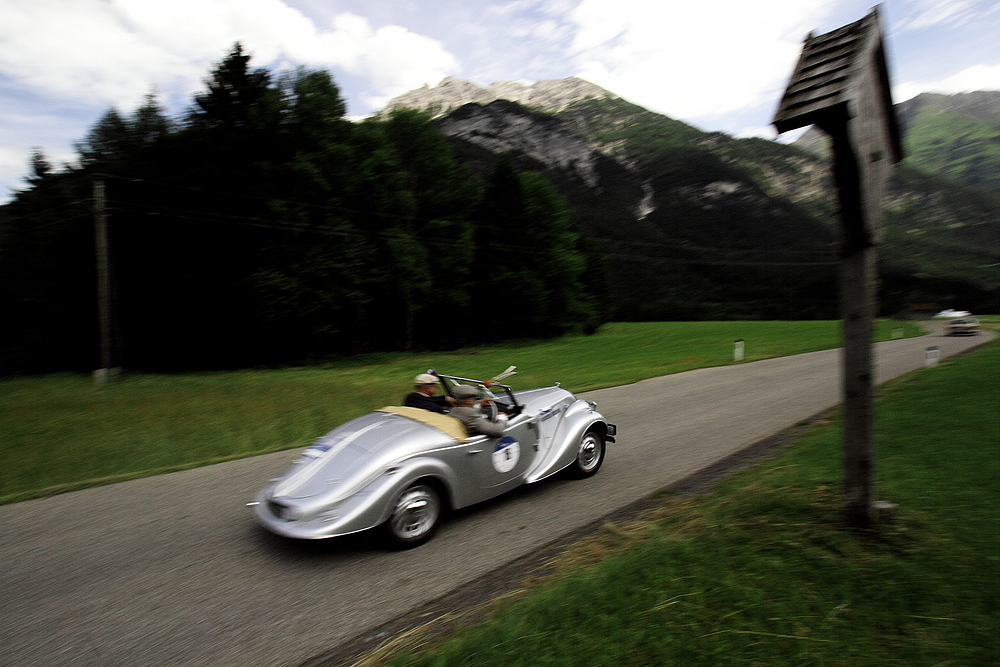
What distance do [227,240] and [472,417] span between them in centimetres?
2620

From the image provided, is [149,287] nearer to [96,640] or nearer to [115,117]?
[115,117]

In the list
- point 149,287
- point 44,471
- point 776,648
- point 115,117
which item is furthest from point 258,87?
point 776,648

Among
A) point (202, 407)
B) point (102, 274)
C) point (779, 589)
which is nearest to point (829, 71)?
point (779, 589)

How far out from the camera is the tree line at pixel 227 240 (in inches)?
1061

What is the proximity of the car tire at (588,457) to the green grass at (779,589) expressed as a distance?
5.48 ft

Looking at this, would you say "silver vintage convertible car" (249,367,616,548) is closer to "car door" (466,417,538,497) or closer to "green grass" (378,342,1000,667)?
"car door" (466,417,538,497)

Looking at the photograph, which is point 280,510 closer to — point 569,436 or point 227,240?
point 569,436

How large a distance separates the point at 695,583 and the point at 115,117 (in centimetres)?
3549

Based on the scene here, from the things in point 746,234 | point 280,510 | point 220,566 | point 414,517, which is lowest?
point 220,566

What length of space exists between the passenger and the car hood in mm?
531

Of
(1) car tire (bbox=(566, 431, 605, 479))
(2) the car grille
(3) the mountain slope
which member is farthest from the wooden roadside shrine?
(3) the mountain slope

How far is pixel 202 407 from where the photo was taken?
46.7ft

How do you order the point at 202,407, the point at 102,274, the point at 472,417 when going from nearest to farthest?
the point at 472,417 → the point at 202,407 → the point at 102,274

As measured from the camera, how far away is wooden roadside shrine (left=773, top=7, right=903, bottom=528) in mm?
3777
